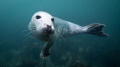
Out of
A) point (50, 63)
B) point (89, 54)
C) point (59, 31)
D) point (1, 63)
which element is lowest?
point (1, 63)

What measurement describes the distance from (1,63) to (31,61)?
299 centimetres

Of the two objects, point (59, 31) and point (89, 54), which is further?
point (89, 54)

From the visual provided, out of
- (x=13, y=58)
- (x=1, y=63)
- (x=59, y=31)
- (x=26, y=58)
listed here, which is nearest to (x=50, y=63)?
(x=26, y=58)

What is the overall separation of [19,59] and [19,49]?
2.63 m

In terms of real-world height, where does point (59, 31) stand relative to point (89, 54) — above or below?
below

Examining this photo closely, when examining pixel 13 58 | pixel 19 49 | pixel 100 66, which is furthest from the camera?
pixel 19 49

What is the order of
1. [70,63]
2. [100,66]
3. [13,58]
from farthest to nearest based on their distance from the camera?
[13,58] < [100,66] < [70,63]

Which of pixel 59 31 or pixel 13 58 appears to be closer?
pixel 59 31

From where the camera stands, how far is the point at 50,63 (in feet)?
31.9

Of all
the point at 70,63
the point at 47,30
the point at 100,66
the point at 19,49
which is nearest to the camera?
the point at 47,30

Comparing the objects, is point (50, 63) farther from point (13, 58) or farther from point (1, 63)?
point (1, 63)

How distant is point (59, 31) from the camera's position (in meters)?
4.27

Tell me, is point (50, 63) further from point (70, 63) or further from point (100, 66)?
point (100, 66)

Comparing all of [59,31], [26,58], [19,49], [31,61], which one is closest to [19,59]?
[26,58]
